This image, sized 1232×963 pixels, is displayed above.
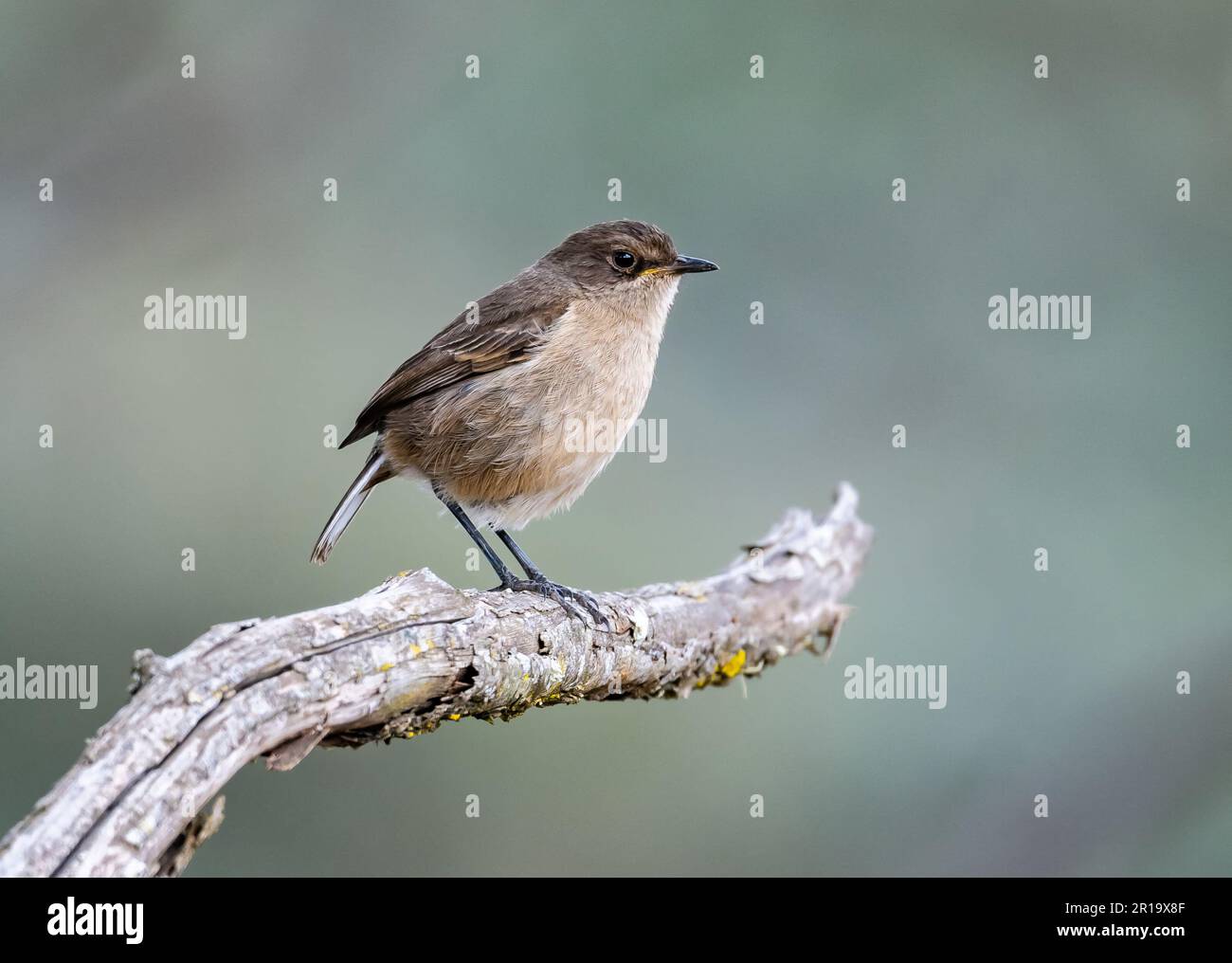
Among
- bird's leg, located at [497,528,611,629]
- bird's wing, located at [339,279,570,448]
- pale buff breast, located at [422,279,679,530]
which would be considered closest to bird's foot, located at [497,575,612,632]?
bird's leg, located at [497,528,611,629]

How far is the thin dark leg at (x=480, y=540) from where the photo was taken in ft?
16.4

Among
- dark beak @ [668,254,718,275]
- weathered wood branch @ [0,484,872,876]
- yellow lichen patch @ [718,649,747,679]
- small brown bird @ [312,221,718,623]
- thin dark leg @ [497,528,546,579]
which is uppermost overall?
dark beak @ [668,254,718,275]

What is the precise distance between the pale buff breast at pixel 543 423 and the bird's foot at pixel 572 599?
55cm

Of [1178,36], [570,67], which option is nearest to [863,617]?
[570,67]

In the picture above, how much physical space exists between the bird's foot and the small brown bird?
0.04m

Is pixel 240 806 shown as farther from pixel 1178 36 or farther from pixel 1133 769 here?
pixel 1178 36

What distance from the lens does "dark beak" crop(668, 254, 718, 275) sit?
5574mm

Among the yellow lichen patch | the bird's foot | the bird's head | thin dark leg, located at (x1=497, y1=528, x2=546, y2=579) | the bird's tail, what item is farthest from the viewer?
the bird's head

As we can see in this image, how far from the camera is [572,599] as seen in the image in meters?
4.53

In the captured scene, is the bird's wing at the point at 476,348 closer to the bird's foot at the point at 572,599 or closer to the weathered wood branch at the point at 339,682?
the bird's foot at the point at 572,599

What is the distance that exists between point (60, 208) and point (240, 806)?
5.30 metres

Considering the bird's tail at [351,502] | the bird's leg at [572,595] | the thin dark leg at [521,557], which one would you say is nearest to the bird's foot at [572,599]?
the bird's leg at [572,595]

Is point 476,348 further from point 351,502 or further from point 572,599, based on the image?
point 572,599

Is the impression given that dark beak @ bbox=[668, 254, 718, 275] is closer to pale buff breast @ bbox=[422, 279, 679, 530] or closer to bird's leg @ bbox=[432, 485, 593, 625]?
pale buff breast @ bbox=[422, 279, 679, 530]
